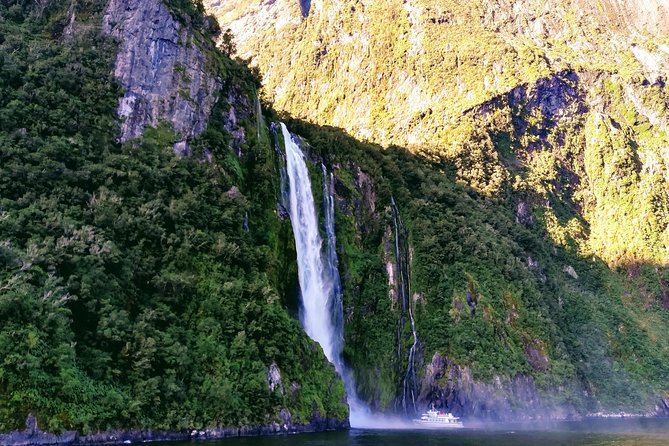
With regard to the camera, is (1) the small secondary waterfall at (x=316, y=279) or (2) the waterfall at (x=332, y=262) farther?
(2) the waterfall at (x=332, y=262)

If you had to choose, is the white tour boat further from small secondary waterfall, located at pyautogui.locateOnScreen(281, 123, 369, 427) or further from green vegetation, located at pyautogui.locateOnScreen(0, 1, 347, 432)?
green vegetation, located at pyautogui.locateOnScreen(0, 1, 347, 432)

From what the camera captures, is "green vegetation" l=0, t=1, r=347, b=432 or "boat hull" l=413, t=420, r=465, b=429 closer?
"green vegetation" l=0, t=1, r=347, b=432

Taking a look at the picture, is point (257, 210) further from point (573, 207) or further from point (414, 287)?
point (573, 207)

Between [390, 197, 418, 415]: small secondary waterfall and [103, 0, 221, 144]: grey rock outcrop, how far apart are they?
22719 mm

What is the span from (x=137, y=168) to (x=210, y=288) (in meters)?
7.73

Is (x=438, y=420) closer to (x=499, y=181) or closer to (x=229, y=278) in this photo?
(x=229, y=278)

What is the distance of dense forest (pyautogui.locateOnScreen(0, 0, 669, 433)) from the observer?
75.3ft

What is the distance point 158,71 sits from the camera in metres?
37.3

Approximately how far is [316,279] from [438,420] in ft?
44.7

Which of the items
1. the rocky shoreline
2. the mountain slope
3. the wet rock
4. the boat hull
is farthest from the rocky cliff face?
the rocky shoreline

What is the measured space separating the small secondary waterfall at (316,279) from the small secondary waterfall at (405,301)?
552cm

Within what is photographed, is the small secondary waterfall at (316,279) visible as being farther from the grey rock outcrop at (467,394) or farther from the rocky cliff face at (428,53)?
the rocky cliff face at (428,53)

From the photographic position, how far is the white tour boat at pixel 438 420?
4150 centimetres

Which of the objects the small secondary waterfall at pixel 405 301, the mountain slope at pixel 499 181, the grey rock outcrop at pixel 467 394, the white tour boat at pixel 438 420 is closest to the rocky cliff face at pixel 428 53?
the mountain slope at pixel 499 181
